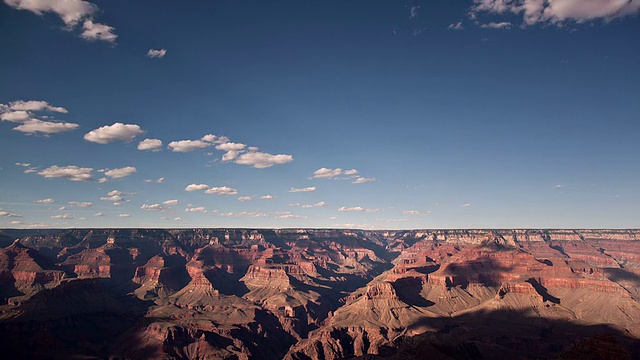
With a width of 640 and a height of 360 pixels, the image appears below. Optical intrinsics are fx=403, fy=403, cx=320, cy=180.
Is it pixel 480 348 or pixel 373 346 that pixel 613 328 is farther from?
pixel 373 346

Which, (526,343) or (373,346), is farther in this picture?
(373,346)

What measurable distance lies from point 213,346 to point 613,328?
188505mm

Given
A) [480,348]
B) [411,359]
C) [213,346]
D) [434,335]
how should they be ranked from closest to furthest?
[411,359] → [434,335] → [480,348] → [213,346]

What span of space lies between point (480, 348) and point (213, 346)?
124 meters

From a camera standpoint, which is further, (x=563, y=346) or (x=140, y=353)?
(x=140, y=353)

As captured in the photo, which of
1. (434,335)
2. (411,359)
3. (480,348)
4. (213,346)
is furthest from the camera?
(213,346)

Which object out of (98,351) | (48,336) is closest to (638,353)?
(98,351)

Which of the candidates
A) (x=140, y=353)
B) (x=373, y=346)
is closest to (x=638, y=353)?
(x=373, y=346)

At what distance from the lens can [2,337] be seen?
560 ft

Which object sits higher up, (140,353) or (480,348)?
(480,348)

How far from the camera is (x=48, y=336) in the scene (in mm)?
171500

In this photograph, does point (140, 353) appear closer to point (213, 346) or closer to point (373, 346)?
point (213, 346)

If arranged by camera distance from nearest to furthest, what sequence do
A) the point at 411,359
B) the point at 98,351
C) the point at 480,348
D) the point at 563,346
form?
the point at 411,359 → the point at 480,348 → the point at 563,346 → the point at 98,351

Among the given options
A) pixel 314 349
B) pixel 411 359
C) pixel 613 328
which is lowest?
pixel 314 349
